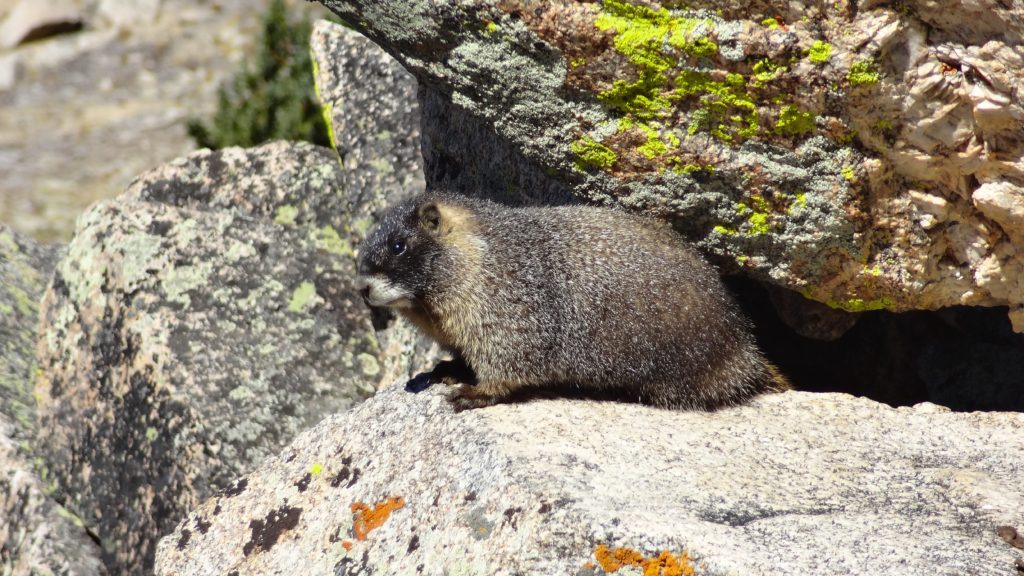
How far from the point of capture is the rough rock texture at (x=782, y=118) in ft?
18.2

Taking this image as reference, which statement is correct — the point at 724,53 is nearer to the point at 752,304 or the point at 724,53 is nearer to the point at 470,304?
the point at 470,304

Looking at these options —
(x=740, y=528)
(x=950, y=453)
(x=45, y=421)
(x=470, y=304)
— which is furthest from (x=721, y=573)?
(x=45, y=421)

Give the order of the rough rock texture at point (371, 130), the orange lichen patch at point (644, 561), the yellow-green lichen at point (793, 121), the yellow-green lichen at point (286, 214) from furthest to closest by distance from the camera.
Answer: the yellow-green lichen at point (286, 214) → the rough rock texture at point (371, 130) → the yellow-green lichen at point (793, 121) → the orange lichen patch at point (644, 561)

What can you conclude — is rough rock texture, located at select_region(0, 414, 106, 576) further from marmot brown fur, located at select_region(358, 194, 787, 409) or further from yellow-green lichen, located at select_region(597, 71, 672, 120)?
yellow-green lichen, located at select_region(597, 71, 672, 120)

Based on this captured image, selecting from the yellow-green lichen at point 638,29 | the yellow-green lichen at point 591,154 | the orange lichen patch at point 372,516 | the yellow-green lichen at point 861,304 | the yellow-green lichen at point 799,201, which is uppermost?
the yellow-green lichen at point 638,29

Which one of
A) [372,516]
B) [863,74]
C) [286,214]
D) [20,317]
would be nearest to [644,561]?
[372,516]

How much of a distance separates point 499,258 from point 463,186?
1605 mm

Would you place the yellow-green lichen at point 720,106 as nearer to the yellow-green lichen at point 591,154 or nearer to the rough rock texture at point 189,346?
the yellow-green lichen at point 591,154

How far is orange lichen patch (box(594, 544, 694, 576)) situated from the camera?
4.46 meters

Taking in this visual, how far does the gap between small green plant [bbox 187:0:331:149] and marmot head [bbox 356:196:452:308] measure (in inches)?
271

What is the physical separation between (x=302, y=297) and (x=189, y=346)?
39.5 inches

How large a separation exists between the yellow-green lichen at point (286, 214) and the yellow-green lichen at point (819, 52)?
460 centimetres

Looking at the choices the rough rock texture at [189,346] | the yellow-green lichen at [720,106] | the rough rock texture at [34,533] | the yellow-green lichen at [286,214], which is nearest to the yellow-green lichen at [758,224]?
the yellow-green lichen at [720,106]

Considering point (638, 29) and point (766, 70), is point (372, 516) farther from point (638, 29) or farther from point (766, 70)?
point (766, 70)
